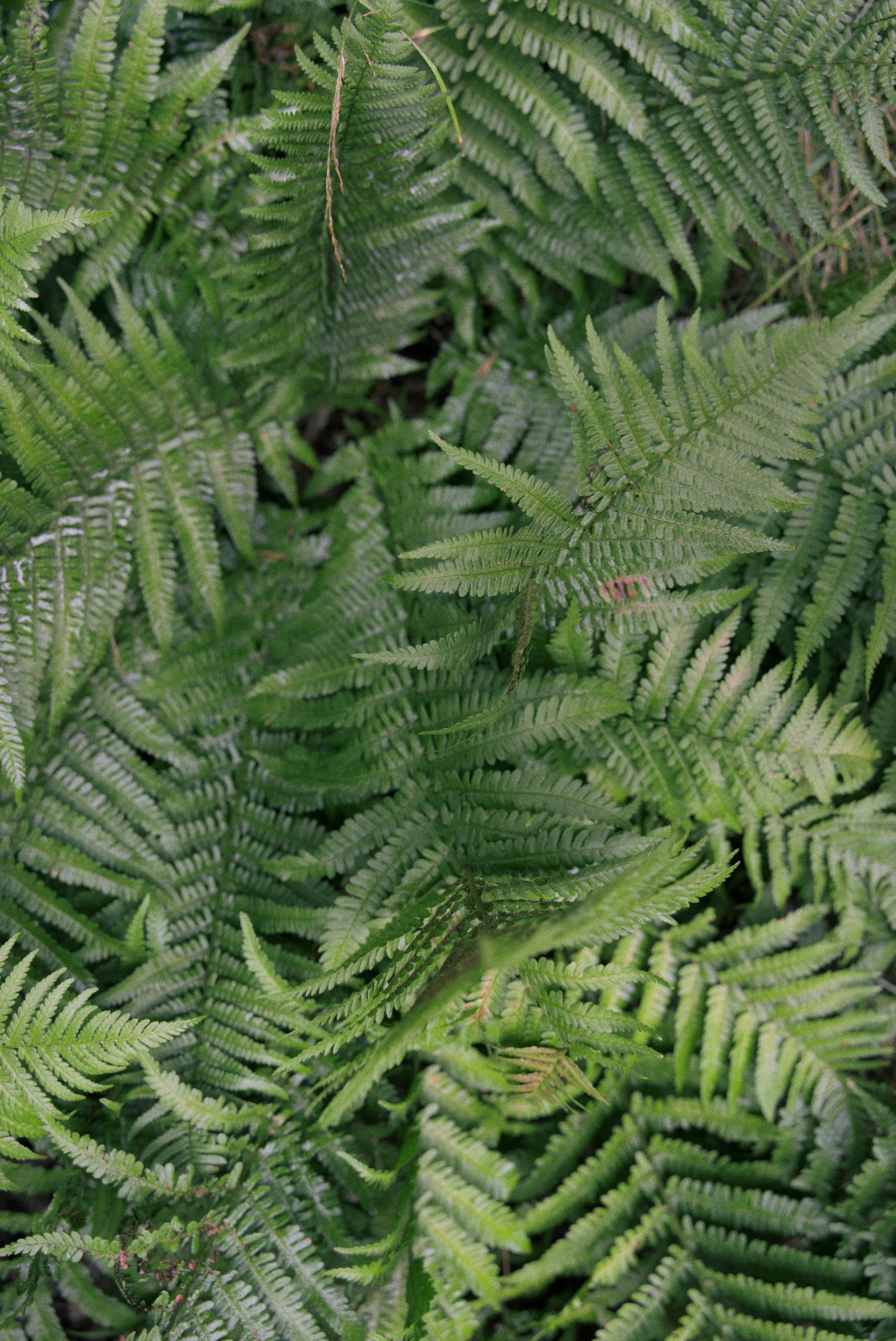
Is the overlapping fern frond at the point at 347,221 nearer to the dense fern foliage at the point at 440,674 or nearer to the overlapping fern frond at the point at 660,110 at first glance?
the dense fern foliage at the point at 440,674

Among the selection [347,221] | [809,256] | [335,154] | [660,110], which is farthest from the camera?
[809,256]

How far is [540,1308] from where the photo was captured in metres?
2.82

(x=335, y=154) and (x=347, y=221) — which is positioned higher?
(x=335, y=154)

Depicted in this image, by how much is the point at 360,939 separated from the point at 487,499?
4.82 ft

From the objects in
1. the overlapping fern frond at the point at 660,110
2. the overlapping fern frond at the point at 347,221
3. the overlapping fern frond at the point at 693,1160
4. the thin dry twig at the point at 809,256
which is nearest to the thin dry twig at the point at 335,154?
the overlapping fern frond at the point at 347,221

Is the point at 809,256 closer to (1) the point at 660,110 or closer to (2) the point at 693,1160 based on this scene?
(1) the point at 660,110

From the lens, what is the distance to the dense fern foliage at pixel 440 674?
2.02 m

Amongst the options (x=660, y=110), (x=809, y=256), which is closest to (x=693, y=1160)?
(x=809, y=256)

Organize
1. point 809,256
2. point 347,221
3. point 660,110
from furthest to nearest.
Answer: point 809,256
point 660,110
point 347,221

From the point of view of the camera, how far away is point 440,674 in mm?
2348

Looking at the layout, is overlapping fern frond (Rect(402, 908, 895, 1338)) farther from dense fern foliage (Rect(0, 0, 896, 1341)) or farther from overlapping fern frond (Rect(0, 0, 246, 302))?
overlapping fern frond (Rect(0, 0, 246, 302))

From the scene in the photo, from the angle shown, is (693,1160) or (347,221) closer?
(347,221)

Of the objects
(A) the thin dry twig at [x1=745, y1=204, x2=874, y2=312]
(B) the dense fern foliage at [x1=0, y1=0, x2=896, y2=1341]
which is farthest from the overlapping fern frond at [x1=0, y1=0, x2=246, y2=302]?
(A) the thin dry twig at [x1=745, y1=204, x2=874, y2=312]

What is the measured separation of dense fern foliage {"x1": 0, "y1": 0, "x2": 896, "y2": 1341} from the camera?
202cm
